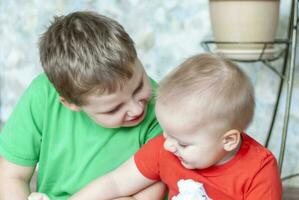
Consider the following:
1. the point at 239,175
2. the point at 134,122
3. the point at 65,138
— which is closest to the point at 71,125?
the point at 65,138

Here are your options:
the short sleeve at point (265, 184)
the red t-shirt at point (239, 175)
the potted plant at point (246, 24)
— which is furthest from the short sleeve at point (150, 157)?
the potted plant at point (246, 24)

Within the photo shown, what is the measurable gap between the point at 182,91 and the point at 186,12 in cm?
101

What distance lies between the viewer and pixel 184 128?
0.98m

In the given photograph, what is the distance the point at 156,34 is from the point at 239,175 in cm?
104

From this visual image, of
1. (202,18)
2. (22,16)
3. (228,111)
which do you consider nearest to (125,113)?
(228,111)

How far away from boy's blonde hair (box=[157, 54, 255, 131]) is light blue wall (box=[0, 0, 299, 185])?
0.94 m

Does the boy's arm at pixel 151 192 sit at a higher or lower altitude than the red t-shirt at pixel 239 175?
lower

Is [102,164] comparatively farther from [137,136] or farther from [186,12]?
[186,12]

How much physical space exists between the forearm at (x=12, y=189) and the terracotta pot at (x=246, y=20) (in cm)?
74

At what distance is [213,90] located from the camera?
97 centimetres

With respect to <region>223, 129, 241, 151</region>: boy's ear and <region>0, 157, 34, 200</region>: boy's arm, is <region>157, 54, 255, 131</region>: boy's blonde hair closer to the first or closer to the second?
<region>223, 129, 241, 151</region>: boy's ear

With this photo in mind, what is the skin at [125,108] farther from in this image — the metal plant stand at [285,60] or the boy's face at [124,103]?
the metal plant stand at [285,60]

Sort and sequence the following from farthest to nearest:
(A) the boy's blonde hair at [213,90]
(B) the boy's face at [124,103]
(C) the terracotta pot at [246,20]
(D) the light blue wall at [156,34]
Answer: (D) the light blue wall at [156,34], (C) the terracotta pot at [246,20], (B) the boy's face at [124,103], (A) the boy's blonde hair at [213,90]

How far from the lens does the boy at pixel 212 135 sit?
0.98 m
